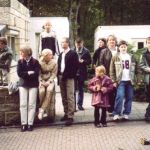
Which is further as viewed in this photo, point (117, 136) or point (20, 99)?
point (20, 99)

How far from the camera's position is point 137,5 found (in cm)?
4691

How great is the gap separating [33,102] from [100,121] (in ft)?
4.89

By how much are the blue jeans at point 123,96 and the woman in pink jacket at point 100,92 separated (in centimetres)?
46

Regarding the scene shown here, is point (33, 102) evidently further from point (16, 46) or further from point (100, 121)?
point (16, 46)

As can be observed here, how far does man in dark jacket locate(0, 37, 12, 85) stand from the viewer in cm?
1329

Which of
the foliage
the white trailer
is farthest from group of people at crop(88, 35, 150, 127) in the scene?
the foliage

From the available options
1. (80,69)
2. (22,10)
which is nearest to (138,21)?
(22,10)

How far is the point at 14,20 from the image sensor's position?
19.6m

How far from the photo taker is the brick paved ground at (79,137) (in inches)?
418

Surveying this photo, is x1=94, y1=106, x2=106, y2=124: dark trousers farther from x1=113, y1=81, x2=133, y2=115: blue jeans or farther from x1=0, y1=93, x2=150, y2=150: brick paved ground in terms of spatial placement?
x1=113, y1=81, x2=133, y2=115: blue jeans

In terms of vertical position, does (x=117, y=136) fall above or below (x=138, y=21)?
below

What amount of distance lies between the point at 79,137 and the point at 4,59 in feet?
9.60

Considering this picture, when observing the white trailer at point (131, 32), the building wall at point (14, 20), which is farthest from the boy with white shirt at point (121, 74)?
the white trailer at point (131, 32)

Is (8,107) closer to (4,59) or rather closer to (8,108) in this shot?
(8,108)
